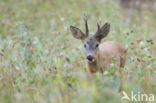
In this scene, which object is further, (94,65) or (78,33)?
(78,33)

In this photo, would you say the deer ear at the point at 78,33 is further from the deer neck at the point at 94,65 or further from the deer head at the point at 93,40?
the deer neck at the point at 94,65

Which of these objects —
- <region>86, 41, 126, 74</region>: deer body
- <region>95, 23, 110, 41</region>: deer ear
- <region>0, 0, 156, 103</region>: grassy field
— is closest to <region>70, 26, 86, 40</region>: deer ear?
<region>0, 0, 156, 103</region>: grassy field

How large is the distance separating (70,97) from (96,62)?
2.05m

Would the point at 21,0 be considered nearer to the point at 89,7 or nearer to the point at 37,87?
the point at 89,7

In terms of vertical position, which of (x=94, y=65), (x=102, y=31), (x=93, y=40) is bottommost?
(x=94, y=65)

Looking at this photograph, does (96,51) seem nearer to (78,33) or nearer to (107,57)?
(107,57)

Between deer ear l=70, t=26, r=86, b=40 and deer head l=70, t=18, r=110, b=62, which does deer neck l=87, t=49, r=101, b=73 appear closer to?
deer head l=70, t=18, r=110, b=62

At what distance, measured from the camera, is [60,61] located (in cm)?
452

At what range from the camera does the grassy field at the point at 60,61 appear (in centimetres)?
335

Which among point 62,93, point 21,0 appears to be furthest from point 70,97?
point 21,0

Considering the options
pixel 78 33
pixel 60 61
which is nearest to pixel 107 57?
pixel 78 33

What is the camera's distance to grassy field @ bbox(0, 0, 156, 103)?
132 inches

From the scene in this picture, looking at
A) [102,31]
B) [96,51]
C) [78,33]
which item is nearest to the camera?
[96,51]

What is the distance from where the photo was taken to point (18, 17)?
33.9 feet
